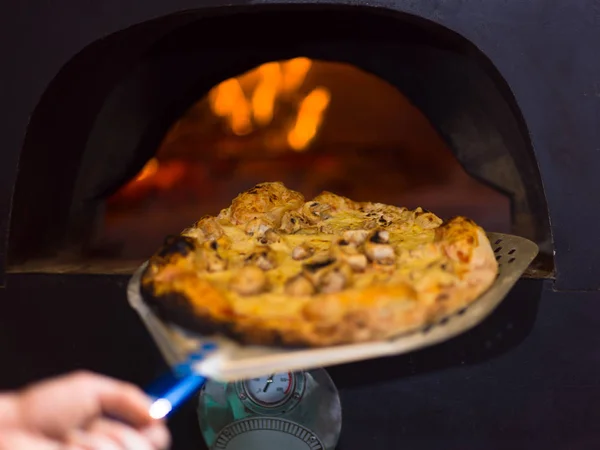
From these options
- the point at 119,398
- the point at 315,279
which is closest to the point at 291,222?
the point at 315,279

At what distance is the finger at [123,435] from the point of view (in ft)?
2.15

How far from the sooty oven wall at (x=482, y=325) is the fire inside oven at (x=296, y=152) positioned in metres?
0.40

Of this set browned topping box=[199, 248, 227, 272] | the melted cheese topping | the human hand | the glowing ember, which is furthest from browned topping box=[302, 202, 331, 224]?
the glowing ember

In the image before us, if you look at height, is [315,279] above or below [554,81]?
below

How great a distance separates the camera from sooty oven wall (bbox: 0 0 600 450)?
1019 millimetres

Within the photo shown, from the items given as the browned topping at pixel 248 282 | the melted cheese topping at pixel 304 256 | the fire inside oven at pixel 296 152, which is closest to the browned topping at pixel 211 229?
the melted cheese topping at pixel 304 256

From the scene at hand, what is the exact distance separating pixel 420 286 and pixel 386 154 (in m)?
0.89

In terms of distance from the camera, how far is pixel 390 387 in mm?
1092

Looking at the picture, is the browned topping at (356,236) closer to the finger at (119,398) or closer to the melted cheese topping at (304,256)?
the melted cheese topping at (304,256)

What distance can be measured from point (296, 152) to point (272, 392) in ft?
2.39

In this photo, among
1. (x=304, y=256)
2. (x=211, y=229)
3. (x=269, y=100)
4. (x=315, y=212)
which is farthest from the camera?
(x=269, y=100)

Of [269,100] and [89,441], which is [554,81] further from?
[89,441]

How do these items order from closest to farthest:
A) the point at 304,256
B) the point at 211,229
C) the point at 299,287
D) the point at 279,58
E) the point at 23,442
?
1. the point at 23,442
2. the point at 299,287
3. the point at 304,256
4. the point at 211,229
5. the point at 279,58

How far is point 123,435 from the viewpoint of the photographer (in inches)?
25.9
